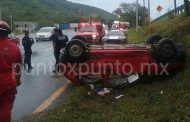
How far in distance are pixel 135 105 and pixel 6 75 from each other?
376cm

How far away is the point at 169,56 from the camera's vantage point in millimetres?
12023

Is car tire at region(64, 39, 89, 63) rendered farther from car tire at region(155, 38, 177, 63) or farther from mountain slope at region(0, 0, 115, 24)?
mountain slope at region(0, 0, 115, 24)

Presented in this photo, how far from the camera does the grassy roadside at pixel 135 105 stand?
8.36m

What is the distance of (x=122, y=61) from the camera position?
12172mm

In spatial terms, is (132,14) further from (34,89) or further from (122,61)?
(122,61)

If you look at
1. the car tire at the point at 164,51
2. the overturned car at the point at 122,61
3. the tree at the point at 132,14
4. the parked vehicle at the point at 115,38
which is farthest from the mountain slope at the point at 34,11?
the car tire at the point at 164,51

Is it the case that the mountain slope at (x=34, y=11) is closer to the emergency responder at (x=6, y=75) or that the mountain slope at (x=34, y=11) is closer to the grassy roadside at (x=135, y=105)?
the grassy roadside at (x=135, y=105)

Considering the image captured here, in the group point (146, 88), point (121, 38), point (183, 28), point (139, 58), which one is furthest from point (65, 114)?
point (121, 38)

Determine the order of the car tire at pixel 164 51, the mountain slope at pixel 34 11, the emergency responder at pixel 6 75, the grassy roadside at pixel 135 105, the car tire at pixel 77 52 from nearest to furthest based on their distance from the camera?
1. the emergency responder at pixel 6 75
2. the grassy roadside at pixel 135 105
3. the car tire at pixel 164 51
4. the car tire at pixel 77 52
5. the mountain slope at pixel 34 11

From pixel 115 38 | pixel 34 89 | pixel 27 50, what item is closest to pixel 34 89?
pixel 34 89

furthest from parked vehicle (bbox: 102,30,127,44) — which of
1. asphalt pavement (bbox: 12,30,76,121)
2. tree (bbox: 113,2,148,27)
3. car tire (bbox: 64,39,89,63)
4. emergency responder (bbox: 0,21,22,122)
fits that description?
tree (bbox: 113,2,148,27)

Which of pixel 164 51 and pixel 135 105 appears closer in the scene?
pixel 135 105

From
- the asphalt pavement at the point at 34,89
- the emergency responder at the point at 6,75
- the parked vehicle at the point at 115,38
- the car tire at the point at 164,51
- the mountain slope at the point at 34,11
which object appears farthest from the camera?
the mountain slope at the point at 34,11

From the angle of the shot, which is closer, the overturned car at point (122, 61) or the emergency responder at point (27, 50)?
the overturned car at point (122, 61)
